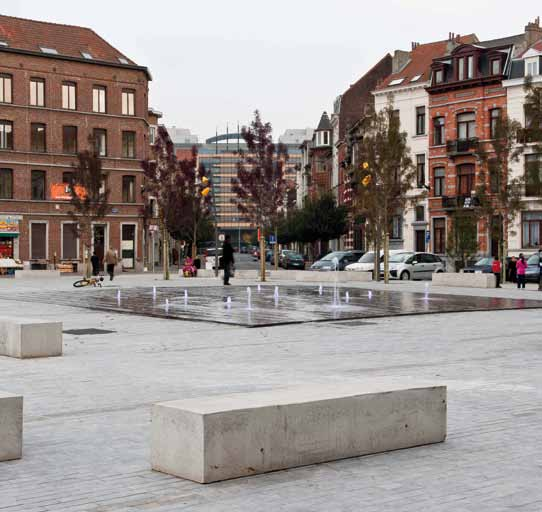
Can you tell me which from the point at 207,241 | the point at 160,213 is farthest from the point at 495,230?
the point at 207,241

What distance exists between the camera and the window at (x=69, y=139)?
6041cm

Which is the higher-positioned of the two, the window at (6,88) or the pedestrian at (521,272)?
the window at (6,88)

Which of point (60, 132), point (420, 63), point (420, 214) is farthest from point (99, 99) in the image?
point (420, 214)

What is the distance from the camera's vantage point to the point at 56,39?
6162cm

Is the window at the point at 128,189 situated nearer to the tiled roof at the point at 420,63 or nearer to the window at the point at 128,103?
the window at the point at 128,103

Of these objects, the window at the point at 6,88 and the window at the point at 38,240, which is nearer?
the window at the point at 6,88

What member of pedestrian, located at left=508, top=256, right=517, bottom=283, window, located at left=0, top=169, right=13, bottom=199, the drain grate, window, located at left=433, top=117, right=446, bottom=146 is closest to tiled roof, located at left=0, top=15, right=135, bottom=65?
window, located at left=0, top=169, right=13, bottom=199

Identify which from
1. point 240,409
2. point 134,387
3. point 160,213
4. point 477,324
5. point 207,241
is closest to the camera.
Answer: point 240,409

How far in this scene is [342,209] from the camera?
75.7 meters

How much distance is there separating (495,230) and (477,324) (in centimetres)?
2408

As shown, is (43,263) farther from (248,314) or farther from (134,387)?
(134,387)

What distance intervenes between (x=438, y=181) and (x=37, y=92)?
26649 mm

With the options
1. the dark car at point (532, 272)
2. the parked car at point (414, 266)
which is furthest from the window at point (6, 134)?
the dark car at point (532, 272)

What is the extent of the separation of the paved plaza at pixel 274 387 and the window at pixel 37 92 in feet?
137
